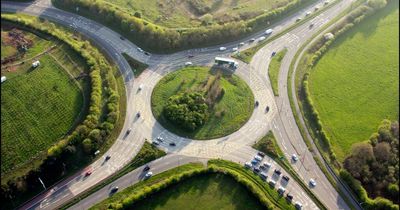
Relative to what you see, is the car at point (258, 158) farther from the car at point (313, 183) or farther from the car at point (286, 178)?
the car at point (313, 183)

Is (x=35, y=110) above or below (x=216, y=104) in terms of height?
below

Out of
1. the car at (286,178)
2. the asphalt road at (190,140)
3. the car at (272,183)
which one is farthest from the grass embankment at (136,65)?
the car at (286,178)

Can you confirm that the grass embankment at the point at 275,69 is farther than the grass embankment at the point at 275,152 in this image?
Yes

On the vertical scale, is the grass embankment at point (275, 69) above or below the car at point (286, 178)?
above

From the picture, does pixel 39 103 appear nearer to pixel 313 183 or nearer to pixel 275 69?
pixel 275 69

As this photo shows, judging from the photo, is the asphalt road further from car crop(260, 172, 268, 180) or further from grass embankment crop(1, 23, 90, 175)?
grass embankment crop(1, 23, 90, 175)

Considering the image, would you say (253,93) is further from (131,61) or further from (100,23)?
(100,23)

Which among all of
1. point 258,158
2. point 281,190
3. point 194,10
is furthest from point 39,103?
point 281,190
